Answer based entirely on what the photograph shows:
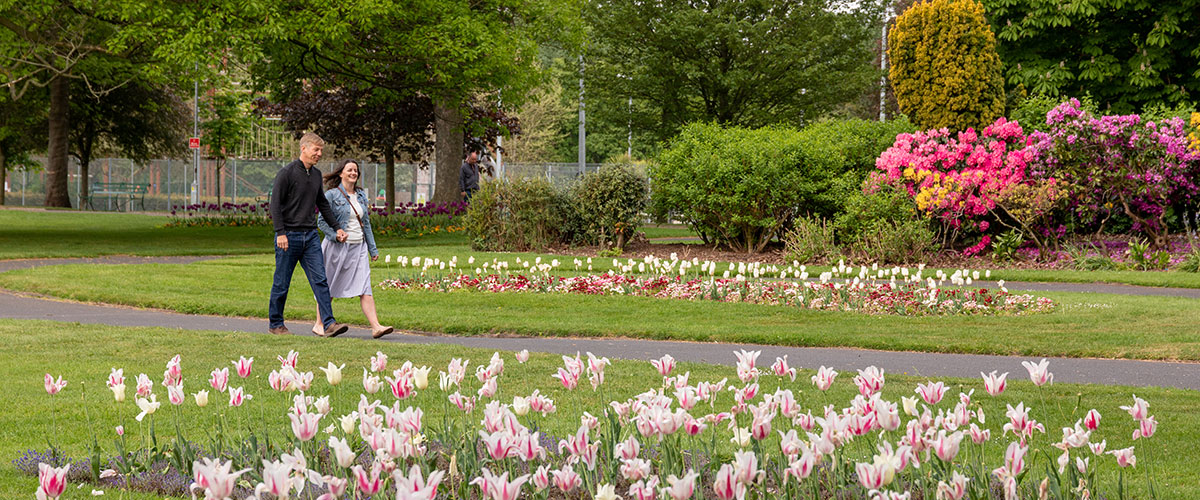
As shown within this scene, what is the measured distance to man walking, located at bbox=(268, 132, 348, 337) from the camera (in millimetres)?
9859

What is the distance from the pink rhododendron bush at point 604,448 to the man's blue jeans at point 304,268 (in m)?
3.22

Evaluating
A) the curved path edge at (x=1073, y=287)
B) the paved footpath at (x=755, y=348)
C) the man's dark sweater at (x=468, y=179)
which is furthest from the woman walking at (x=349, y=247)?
the man's dark sweater at (x=468, y=179)

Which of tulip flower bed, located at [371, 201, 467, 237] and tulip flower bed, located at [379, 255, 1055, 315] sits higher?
tulip flower bed, located at [371, 201, 467, 237]

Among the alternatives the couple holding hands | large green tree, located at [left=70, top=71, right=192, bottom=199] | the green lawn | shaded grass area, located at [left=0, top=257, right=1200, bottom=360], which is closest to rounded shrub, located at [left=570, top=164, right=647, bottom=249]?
shaded grass area, located at [left=0, top=257, right=1200, bottom=360]

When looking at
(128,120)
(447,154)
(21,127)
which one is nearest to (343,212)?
(447,154)

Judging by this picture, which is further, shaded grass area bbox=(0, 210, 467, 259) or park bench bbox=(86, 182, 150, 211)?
park bench bbox=(86, 182, 150, 211)

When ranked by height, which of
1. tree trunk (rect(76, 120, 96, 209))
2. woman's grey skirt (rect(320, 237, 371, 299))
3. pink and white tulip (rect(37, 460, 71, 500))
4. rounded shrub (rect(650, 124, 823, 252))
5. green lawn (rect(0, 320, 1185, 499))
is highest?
tree trunk (rect(76, 120, 96, 209))

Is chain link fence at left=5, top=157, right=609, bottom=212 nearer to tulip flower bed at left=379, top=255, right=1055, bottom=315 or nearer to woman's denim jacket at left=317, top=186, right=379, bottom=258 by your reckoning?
tulip flower bed at left=379, top=255, right=1055, bottom=315

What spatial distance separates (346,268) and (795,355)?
4.05 m

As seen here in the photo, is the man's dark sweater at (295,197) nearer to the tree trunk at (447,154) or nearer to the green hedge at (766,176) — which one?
the green hedge at (766,176)

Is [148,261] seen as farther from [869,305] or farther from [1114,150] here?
[1114,150]

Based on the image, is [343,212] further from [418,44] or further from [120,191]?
[120,191]

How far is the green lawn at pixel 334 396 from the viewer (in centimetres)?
528

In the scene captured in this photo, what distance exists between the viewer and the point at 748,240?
20.6 m
